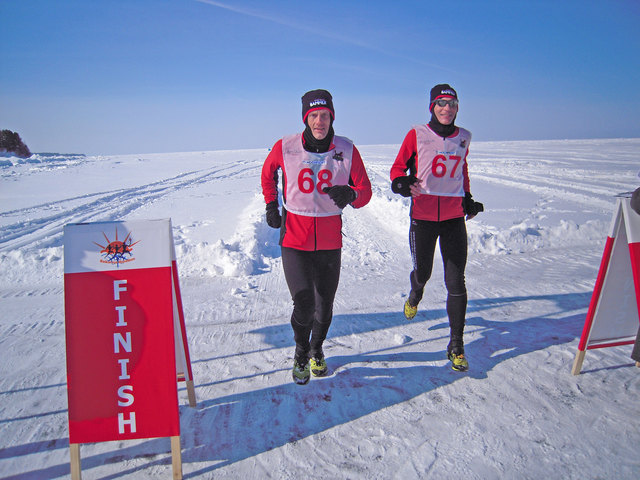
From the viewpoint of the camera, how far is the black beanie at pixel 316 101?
108 inches

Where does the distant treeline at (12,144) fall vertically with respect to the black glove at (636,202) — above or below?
above

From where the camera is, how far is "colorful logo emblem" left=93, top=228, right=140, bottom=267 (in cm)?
218

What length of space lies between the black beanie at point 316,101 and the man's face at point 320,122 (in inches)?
1.2

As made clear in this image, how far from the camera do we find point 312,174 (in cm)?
281

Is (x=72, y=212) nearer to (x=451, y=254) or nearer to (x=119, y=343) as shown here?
(x=119, y=343)

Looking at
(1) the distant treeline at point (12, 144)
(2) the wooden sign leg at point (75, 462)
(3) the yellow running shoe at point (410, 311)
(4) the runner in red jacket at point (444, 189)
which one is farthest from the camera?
(1) the distant treeline at point (12, 144)

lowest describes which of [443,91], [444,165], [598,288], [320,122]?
[598,288]

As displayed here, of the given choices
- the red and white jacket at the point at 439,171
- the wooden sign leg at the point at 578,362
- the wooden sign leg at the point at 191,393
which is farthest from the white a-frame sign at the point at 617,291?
the wooden sign leg at the point at 191,393

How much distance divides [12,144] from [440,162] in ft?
198

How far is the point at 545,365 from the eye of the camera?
3.19 meters

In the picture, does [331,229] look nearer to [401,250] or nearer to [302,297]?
[302,297]

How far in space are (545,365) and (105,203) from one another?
1330cm

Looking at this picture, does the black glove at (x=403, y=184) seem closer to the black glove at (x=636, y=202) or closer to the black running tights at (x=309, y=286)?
the black running tights at (x=309, y=286)

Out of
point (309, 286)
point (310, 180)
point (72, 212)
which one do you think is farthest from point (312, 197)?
point (72, 212)
